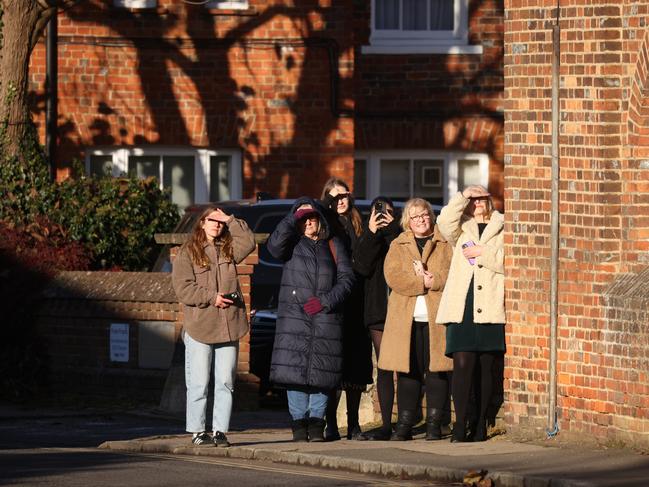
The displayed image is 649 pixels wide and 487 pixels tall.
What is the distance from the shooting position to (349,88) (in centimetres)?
2106

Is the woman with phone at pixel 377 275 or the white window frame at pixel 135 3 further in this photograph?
the white window frame at pixel 135 3

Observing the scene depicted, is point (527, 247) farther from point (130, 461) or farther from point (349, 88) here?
point (349, 88)

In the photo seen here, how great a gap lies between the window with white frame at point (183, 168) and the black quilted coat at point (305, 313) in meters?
8.93

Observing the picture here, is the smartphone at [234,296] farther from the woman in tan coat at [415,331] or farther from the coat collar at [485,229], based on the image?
the coat collar at [485,229]

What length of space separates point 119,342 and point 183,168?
5.72 metres

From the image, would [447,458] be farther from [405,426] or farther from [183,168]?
[183,168]

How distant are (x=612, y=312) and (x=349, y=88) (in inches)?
392

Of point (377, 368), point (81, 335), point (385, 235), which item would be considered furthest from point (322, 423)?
point (81, 335)

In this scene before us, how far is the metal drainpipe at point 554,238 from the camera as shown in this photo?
39.1 feet

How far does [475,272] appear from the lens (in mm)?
12328

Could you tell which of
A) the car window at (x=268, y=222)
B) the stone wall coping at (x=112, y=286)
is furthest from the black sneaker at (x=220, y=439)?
the car window at (x=268, y=222)

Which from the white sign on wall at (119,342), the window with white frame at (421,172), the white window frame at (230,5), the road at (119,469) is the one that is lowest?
the road at (119,469)

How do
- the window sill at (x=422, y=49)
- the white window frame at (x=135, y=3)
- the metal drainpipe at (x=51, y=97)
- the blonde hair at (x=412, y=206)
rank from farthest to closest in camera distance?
the window sill at (x=422, y=49) < the white window frame at (x=135, y=3) < the metal drainpipe at (x=51, y=97) < the blonde hair at (x=412, y=206)

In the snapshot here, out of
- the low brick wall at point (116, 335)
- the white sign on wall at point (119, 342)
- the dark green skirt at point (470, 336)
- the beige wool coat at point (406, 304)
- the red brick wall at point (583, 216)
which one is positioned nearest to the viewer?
the red brick wall at point (583, 216)
